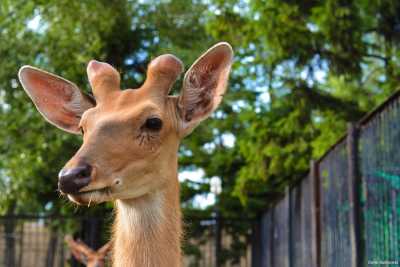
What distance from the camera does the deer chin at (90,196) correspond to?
3.34 metres

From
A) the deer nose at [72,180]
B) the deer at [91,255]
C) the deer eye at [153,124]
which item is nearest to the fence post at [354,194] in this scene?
the deer eye at [153,124]

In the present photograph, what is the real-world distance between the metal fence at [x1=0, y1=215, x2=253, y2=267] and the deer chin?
14052mm

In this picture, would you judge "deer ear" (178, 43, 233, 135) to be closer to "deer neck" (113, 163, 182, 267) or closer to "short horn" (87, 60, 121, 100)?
"short horn" (87, 60, 121, 100)

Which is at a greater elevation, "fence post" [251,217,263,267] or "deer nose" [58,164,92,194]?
"fence post" [251,217,263,267]

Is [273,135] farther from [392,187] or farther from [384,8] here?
[392,187]

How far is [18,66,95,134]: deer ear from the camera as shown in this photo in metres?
4.57

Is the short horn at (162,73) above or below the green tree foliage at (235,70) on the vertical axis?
below

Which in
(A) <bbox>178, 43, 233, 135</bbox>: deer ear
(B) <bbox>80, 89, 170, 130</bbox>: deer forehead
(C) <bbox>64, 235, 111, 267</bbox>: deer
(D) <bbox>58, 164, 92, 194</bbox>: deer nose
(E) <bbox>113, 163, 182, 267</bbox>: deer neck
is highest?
(A) <bbox>178, 43, 233, 135</bbox>: deer ear

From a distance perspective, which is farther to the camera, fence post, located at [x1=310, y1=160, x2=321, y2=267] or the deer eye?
fence post, located at [x1=310, y1=160, x2=321, y2=267]

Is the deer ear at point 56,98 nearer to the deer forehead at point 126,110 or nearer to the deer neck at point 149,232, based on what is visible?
the deer forehead at point 126,110

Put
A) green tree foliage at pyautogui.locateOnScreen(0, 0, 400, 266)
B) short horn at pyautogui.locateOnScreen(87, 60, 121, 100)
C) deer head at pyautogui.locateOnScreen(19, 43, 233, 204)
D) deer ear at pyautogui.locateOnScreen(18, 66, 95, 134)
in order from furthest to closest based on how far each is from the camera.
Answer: green tree foliage at pyautogui.locateOnScreen(0, 0, 400, 266)
deer ear at pyautogui.locateOnScreen(18, 66, 95, 134)
short horn at pyautogui.locateOnScreen(87, 60, 121, 100)
deer head at pyautogui.locateOnScreen(19, 43, 233, 204)

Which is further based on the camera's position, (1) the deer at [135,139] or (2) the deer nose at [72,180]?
(1) the deer at [135,139]

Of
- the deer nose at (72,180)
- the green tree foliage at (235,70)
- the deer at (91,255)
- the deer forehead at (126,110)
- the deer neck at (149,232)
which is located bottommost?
the deer neck at (149,232)

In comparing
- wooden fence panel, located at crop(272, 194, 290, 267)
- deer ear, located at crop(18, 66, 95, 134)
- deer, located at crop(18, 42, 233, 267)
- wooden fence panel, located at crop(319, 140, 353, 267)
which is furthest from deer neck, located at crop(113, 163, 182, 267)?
wooden fence panel, located at crop(272, 194, 290, 267)
